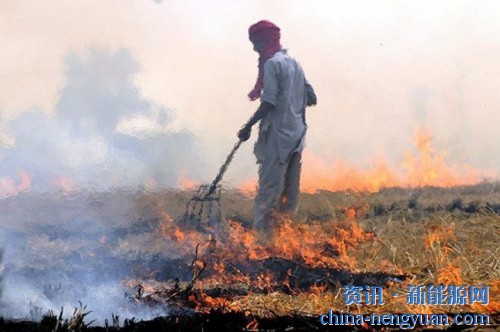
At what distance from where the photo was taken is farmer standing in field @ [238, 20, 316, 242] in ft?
26.0

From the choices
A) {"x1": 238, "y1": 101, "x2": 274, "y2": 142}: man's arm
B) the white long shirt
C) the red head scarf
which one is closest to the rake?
{"x1": 238, "y1": 101, "x2": 274, "y2": 142}: man's arm

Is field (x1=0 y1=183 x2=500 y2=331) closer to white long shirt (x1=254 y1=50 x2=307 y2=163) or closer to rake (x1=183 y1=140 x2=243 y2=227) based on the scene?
rake (x1=183 y1=140 x2=243 y2=227)

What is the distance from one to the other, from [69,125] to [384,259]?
3762 millimetres

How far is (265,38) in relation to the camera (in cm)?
804

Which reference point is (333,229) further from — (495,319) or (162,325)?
(162,325)

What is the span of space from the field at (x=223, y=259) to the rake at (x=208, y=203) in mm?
122

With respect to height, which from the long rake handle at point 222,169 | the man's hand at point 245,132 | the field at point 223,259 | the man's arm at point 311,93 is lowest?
the field at point 223,259

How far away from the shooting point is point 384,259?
730 cm

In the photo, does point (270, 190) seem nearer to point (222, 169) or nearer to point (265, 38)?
point (222, 169)

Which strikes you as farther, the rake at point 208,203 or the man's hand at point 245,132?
the rake at point 208,203

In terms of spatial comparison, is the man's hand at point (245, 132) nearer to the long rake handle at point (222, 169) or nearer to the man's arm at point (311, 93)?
the long rake handle at point (222, 169)

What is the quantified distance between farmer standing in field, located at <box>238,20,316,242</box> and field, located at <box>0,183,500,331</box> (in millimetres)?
246

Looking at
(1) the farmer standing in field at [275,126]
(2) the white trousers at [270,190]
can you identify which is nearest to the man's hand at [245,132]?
(1) the farmer standing in field at [275,126]

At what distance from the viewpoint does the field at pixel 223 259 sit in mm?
5281
